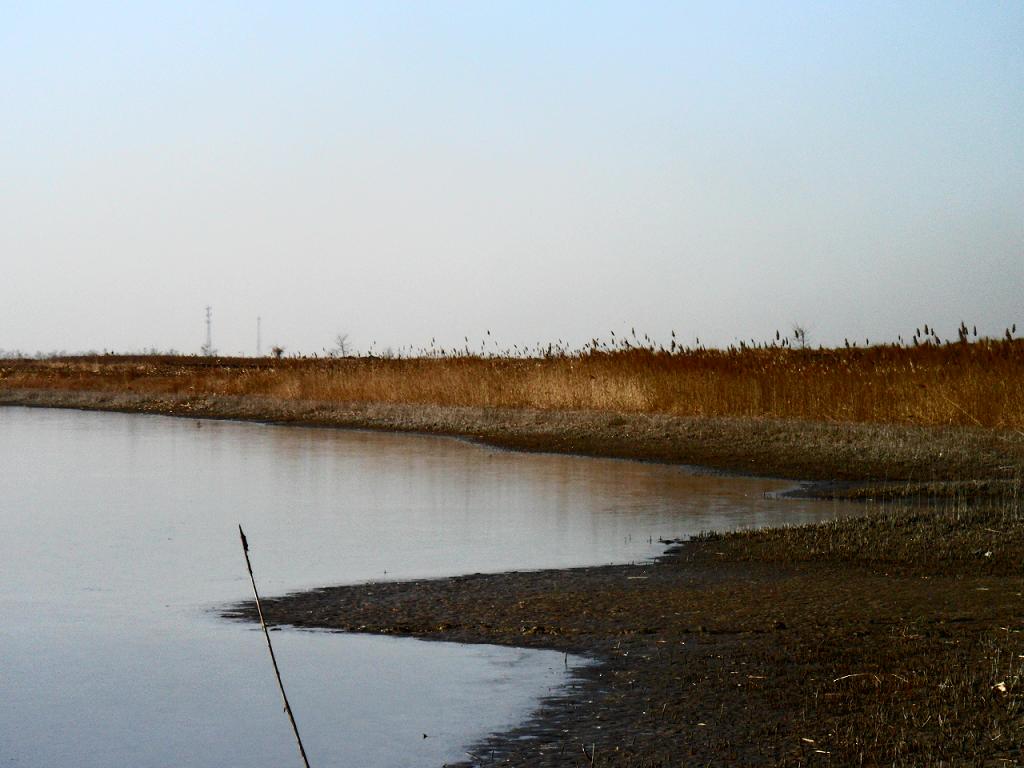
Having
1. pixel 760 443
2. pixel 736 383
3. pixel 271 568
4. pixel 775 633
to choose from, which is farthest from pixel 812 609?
pixel 736 383

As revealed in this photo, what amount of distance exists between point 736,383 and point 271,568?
581 inches

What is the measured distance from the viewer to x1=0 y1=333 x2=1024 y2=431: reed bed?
19750 millimetres

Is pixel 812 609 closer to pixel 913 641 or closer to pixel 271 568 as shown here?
pixel 913 641

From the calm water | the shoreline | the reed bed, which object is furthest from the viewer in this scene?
the reed bed

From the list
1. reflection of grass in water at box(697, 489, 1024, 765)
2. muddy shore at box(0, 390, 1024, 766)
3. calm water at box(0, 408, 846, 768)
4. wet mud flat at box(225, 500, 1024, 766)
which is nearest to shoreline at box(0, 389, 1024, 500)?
calm water at box(0, 408, 846, 768)

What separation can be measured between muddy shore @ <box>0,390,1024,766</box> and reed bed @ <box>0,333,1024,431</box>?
579 centimetres

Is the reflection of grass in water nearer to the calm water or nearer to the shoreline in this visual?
the calm water

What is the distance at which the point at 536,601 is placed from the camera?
8.34 meters

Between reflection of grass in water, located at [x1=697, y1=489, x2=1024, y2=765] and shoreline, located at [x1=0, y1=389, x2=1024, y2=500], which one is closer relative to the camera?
reflection of grass in water, located at [x1=697, y1=489, x2=1024, y2=765]

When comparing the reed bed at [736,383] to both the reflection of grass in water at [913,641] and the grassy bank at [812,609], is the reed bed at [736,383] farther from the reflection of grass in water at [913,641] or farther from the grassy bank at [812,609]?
the reflection of grass in water at [913,641]

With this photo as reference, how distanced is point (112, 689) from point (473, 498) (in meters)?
8.32

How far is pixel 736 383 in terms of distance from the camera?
76.3 feet

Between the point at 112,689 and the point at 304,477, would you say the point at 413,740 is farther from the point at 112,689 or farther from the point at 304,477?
the point at 304,477

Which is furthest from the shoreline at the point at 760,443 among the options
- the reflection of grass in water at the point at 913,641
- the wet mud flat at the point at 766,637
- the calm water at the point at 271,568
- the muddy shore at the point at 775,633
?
the wet mud flat at the point at 766,637
